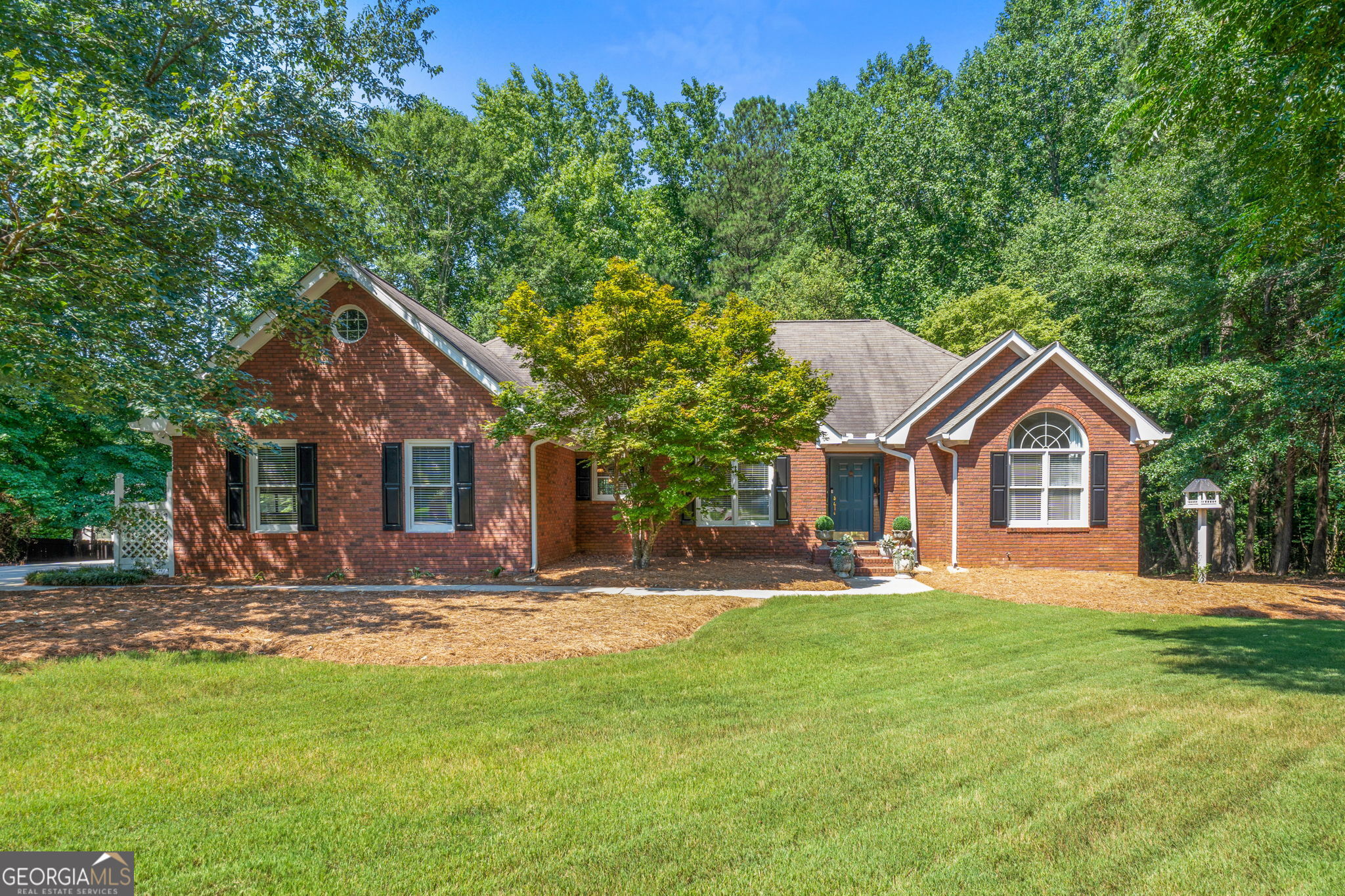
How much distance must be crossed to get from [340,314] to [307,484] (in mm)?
3419

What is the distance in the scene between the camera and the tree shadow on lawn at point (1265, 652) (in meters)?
6.22

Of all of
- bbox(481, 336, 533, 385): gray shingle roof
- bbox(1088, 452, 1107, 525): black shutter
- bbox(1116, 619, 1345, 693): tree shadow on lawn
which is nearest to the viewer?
bbox(1116, 619, 1345, 693): tree shadow on lawn

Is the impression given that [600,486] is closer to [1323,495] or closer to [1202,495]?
[1202,495]

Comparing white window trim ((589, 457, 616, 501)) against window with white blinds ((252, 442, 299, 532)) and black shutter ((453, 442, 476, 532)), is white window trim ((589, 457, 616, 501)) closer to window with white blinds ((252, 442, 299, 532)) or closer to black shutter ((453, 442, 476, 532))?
black shutter ((453, 442, 476, 532))

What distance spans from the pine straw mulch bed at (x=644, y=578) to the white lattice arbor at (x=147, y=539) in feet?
1.72

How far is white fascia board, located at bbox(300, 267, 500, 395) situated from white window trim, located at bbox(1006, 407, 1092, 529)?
10822 mm

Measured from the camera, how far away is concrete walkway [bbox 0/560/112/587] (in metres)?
12.7

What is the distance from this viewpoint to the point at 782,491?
1555 centimetres

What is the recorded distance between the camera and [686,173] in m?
37.9

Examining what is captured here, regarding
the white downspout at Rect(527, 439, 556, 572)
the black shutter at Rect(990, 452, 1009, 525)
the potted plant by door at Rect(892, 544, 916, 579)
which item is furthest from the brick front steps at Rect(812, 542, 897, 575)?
the white downspout at Rect(527, 439, 556, 572)

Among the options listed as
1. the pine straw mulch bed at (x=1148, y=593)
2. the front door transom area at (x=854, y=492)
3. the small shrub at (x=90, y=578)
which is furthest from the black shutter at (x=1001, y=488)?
the small shrub at (x=90, y=578)

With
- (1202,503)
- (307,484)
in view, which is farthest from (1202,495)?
(307,484)

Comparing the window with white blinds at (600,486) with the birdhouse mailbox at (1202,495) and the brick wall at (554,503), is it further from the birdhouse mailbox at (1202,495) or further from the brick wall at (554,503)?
the birdhouse mailbox at (1202,495)

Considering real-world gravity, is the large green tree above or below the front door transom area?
above
